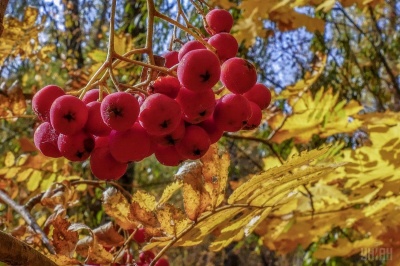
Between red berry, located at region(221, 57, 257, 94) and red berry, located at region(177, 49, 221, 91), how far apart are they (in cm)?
3

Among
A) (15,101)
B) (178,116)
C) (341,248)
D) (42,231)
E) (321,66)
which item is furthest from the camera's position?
(321,66)

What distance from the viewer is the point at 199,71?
52cm

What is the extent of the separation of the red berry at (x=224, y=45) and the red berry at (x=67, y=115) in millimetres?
170

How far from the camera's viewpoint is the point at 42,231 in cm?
95

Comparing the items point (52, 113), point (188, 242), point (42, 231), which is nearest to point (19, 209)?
point (42, 231)

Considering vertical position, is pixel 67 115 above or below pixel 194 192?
above

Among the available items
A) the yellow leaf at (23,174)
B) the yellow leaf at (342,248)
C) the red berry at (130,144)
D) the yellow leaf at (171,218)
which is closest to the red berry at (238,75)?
the red berry at (130,144)

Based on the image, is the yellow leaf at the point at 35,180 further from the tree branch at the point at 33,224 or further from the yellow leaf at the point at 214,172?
the yellow leaf at the point at 214,172

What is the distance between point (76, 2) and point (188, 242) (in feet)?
12.1

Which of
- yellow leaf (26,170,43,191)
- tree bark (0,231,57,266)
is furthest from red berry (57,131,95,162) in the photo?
yellow leaf (26,170,43,191)

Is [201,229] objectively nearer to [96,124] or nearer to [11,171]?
[96,124]

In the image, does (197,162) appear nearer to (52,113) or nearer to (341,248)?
(52,113)

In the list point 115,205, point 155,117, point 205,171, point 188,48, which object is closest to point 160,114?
point 155,117

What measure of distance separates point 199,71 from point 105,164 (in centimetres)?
14
